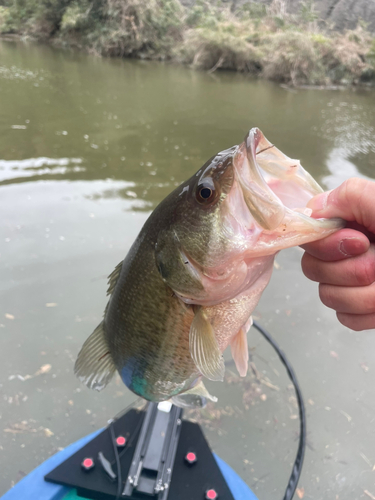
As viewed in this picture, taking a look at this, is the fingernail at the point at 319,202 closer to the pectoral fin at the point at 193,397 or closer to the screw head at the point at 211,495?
the pectoral fin at the point at 193,397

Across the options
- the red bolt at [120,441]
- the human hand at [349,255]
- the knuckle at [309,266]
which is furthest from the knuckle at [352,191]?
the red bolt at [120,441]

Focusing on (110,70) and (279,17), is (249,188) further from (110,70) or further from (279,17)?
(279,17)

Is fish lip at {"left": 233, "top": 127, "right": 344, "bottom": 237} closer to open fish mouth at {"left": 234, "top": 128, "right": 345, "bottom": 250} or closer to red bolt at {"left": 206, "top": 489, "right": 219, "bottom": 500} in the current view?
open fish mouth at {"left": 234, "top": 128, "right": 345, "bottom": 250}

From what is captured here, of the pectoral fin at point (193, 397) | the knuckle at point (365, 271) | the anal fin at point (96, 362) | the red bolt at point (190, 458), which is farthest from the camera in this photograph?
the red bolt at point (190, 458)

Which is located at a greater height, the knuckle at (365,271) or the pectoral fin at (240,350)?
the knuckle at (365,271)

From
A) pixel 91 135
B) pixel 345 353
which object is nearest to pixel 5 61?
pixel 91 135

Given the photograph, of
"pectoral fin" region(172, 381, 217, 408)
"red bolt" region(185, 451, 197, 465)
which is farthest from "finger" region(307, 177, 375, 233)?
"red bolt" region(185, 451, 197, 465)

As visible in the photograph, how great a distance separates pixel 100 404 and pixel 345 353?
2.14 metres

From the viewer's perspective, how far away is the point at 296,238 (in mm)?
892

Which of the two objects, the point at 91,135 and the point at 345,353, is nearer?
the point at 345,353

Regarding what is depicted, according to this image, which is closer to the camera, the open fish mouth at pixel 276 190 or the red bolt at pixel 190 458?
the open fish mouth at pixel 276 190

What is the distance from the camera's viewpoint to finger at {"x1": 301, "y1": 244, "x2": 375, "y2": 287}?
3.26 feet

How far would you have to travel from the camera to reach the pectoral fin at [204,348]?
104 centimetres

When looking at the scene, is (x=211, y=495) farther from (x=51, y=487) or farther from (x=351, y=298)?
(x=351, y=298)
